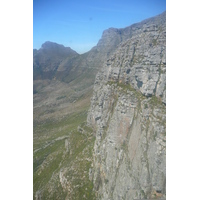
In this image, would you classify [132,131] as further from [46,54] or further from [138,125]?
[46,54]

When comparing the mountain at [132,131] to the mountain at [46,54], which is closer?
the mountain at [132,131]

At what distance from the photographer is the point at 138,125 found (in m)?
6.25

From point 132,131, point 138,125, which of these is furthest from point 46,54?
point 138,125

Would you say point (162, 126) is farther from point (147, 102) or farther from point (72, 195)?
point (72, 195)

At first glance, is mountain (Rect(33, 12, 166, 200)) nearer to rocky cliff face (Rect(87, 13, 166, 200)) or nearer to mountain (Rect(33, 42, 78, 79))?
rocky cliff face (Rect(87, 13, 166, 200))

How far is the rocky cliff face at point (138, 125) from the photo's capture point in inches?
210

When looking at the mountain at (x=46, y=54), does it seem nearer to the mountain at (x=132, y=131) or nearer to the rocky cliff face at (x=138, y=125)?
the mountain at (x=132, y=131)

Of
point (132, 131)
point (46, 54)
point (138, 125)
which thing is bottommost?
point (132, 131)

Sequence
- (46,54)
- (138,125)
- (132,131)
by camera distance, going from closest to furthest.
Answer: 1. (138,125)
2. (132,131)
3. (46,54)

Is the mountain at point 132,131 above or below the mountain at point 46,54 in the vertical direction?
below

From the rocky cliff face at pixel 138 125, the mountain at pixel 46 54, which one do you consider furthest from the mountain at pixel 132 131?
the mountain at pixel 46 54

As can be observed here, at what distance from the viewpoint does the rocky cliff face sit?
5340 mm

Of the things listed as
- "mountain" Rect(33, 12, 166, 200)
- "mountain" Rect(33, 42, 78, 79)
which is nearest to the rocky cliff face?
"mountain" Rect(33, 12, 166, 200)
